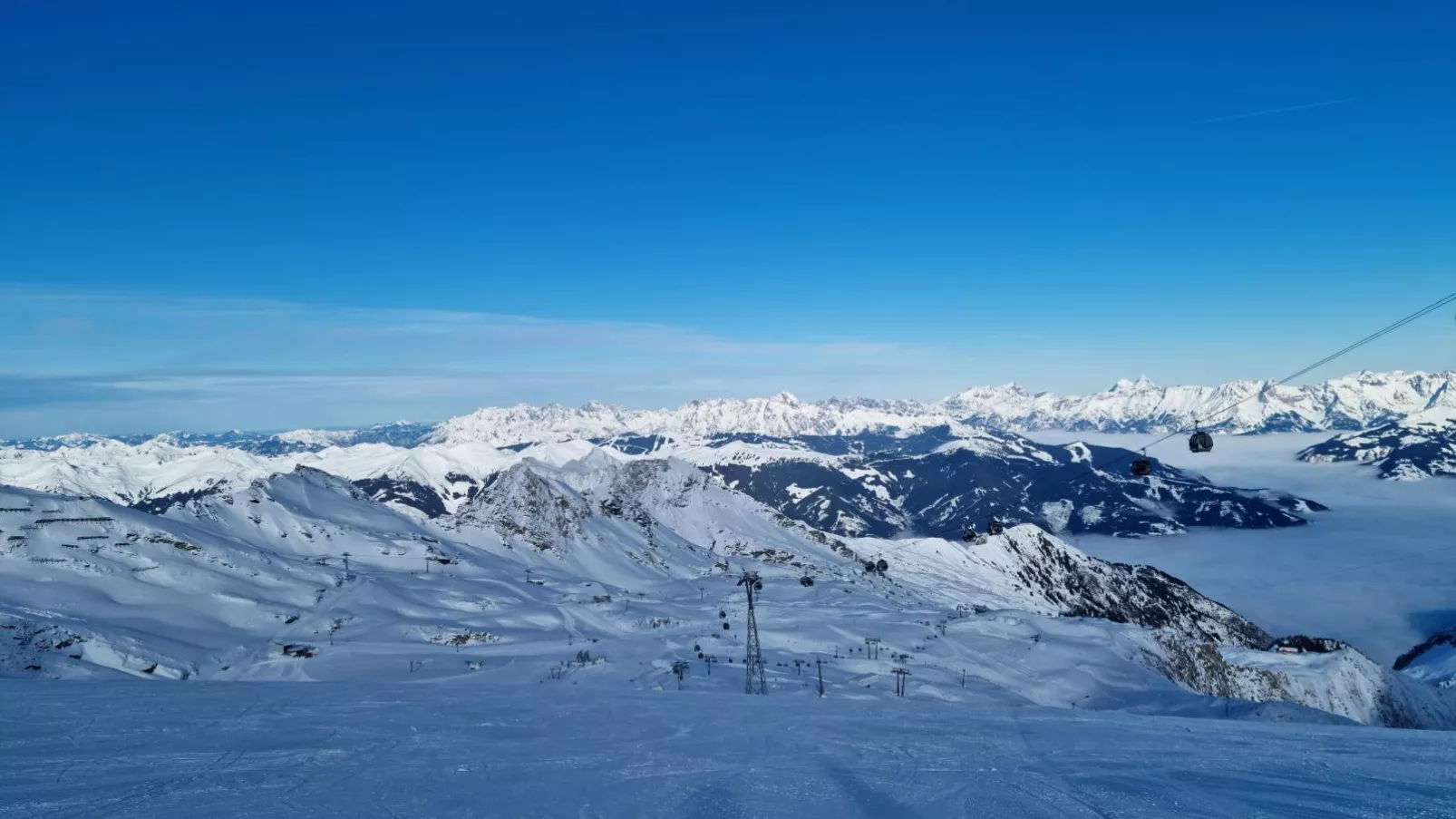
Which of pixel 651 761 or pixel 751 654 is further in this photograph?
pixel 751 654

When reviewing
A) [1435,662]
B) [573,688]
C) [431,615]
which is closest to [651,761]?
[573,688]

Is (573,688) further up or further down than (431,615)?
further up

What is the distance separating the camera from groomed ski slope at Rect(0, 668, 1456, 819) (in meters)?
10.9

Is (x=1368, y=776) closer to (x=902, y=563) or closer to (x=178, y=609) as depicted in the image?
(x=178, y=609)

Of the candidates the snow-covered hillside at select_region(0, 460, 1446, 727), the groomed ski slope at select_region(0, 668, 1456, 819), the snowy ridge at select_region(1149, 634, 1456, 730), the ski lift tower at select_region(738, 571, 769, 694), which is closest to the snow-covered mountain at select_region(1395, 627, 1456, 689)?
the snowy ridge at select_region(1149, 634, 1456, 730)

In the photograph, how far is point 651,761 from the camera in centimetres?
1313

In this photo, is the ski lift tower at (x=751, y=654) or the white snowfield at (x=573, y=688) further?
the ski lift tower at (x=751, y=654)

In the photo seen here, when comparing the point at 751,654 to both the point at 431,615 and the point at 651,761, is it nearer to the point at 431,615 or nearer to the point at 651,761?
the point at 651,761

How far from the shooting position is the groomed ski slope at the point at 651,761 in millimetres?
10914

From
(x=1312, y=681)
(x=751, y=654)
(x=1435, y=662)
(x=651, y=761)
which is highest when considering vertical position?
(x=651, y=761)

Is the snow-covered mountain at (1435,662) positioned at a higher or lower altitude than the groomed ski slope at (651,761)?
lower

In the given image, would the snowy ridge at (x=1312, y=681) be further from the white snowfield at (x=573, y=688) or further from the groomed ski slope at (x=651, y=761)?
the groomed ski slope at (x=651, y=761)

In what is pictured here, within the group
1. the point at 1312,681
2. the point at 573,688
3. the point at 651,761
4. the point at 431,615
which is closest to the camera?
the point at 651,761

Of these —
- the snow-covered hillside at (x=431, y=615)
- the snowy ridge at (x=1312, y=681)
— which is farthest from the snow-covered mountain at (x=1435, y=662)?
the snow-covered hillside at (x=431, y=615)
